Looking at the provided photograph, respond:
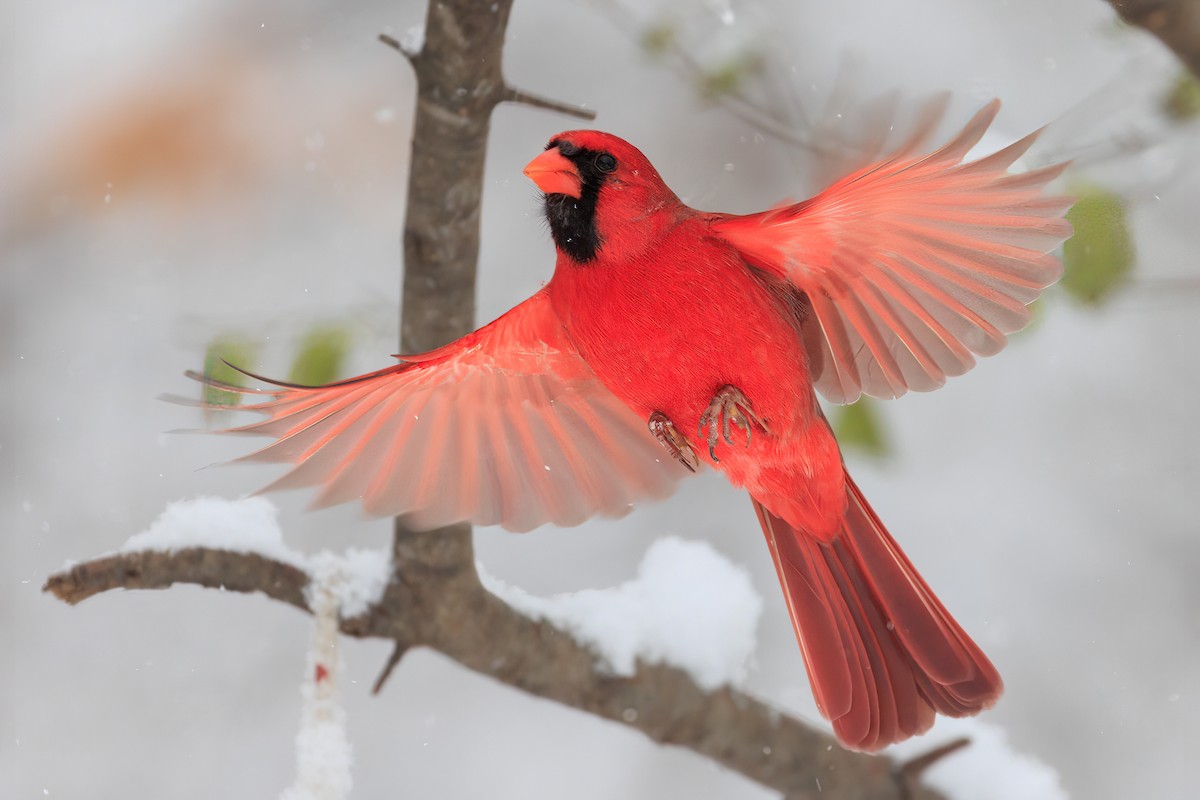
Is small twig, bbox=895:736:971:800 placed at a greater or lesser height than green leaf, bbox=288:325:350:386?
lesser

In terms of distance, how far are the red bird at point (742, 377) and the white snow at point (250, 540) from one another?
15 cm

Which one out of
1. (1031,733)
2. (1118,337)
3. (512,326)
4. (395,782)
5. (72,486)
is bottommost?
(395,782)

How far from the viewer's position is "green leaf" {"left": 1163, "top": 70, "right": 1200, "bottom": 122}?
5.18 feet

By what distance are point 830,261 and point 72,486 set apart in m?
2.09

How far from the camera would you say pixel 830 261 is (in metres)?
1.15

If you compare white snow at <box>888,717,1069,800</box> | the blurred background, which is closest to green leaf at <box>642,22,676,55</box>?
the blurred background

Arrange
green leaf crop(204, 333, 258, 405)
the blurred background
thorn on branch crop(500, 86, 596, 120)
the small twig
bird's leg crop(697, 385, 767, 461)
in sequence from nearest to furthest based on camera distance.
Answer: thorn on branch crop(500, 86, 596, 120)
green leaf crop(204, 333, 258, 405)
bird's leg crop(697, 385, 767, 461)
the small twig
the blurred background

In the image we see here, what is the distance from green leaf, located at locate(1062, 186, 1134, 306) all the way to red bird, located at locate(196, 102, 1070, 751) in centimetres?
→ 38

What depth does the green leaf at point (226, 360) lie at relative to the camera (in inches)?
42.3

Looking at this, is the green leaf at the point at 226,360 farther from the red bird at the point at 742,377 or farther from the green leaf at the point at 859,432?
the green leaf at the point at 859,432

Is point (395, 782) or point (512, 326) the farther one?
point (395, 782)

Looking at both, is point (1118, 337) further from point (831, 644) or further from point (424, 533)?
point (424, 533)

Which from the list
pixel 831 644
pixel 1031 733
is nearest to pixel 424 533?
pixel 831 644

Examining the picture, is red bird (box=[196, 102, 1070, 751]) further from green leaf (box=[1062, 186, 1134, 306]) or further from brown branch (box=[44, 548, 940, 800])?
green leaf (box=[1062, 186, 1134, 306])
